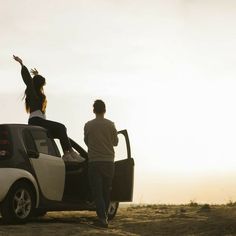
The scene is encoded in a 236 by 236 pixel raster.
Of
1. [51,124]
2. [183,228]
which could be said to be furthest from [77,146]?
[183,228]

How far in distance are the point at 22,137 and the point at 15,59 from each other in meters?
1.97

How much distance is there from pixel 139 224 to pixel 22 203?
2266 millimetres

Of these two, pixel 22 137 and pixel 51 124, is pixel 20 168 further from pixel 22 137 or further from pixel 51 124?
pixel 51 124

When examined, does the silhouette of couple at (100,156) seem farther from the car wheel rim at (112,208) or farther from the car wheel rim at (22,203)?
the car wheel rim at (112,208)

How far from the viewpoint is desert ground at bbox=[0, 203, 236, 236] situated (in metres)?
10.8

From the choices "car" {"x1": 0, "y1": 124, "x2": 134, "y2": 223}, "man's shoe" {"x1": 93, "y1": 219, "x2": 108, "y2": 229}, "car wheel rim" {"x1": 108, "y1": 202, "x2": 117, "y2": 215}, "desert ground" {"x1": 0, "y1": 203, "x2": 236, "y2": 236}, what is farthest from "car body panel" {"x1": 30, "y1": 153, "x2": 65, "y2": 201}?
"car wheel rim" {"x1": 108, "y1": 202, "x2": 117, "y2": 215}

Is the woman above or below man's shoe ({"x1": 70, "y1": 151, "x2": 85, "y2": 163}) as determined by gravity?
above

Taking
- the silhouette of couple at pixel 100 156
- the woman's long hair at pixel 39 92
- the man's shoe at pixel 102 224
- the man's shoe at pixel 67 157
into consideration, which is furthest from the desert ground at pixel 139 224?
the woman's long hair at pixel 39 92

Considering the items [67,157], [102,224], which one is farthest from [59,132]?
[102,224]

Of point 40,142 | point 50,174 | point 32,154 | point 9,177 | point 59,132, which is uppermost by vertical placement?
point 59,132

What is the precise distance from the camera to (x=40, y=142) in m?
12.1

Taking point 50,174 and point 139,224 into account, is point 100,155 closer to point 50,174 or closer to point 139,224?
point 50,174

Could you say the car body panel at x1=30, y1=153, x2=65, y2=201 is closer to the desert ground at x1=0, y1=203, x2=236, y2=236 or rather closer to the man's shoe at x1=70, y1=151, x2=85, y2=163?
the man's shoe at x1=70, y1=151, x2=85, y2=163

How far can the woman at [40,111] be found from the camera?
12547mm
